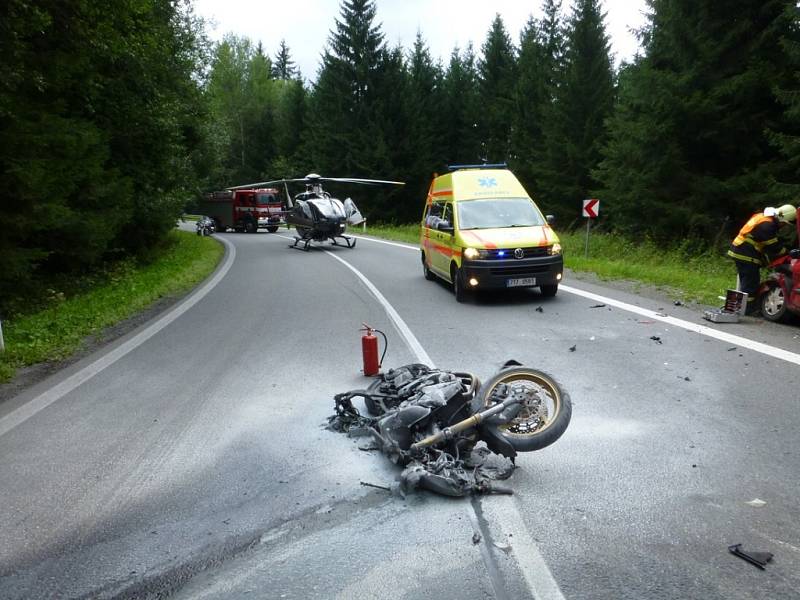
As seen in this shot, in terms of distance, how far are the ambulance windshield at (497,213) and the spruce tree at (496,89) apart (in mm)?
34816

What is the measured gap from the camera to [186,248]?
25328 millimetres

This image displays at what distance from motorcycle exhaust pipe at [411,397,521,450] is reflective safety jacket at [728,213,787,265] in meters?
6.86

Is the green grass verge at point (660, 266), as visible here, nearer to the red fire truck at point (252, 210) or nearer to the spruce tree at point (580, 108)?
the spruce tree at point (580, 108)

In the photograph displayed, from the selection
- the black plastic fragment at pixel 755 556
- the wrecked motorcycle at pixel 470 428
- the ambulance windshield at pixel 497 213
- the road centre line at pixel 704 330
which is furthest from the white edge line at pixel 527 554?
the ambulance windshield at pixel 497 213

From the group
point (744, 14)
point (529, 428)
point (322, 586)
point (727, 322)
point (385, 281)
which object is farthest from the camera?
point (744, 14)

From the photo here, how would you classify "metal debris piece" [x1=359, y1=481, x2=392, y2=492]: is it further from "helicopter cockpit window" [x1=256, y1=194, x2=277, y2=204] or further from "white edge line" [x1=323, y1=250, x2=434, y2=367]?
"helicopter cockpit window" [x1=256, y1=194, x2=277, y2=204]

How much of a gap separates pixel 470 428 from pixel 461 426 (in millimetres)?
128

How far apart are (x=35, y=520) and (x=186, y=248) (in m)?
23.0

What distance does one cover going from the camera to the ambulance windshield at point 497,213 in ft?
38.0

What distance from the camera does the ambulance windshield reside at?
38.0 feet

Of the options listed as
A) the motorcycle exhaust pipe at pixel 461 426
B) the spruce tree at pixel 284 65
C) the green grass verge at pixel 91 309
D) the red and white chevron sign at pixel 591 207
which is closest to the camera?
the motorcycle exhaust pipe at pixel 461 426

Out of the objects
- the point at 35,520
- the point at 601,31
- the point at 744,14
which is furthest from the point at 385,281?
the point at 601,31

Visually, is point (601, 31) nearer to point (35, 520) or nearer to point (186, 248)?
point (186, 248)

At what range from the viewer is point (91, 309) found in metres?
10.9
